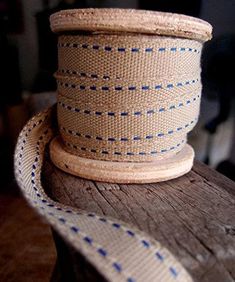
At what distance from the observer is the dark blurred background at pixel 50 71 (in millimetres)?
1112

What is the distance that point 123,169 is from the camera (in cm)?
47

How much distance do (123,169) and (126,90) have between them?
0.38 ft

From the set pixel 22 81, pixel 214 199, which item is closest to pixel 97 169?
pixel 214 199

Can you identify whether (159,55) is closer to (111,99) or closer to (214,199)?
(111,99)

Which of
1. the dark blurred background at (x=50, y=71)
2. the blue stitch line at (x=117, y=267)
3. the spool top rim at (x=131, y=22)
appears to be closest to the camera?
→ the blue stitch line at (x=117, y=267)

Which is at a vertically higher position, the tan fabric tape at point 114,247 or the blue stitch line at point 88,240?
the blue stitch line at point 88,240

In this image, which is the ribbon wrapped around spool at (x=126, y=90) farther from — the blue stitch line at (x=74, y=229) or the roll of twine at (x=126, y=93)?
the blue stitch line at (x=74, y=229)

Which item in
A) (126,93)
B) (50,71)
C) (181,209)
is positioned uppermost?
(126,93)

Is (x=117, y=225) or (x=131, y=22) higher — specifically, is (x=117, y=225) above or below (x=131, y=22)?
below

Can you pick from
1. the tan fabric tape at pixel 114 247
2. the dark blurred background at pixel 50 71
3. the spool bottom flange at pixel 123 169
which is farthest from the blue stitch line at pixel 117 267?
the dark blurred background at pixel 50 71

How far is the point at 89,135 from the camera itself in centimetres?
49

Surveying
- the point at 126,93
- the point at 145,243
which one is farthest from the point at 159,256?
the point at 126,93

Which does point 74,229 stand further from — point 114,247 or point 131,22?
point 131,22

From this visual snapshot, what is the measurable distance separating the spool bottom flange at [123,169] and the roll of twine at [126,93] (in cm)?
1
